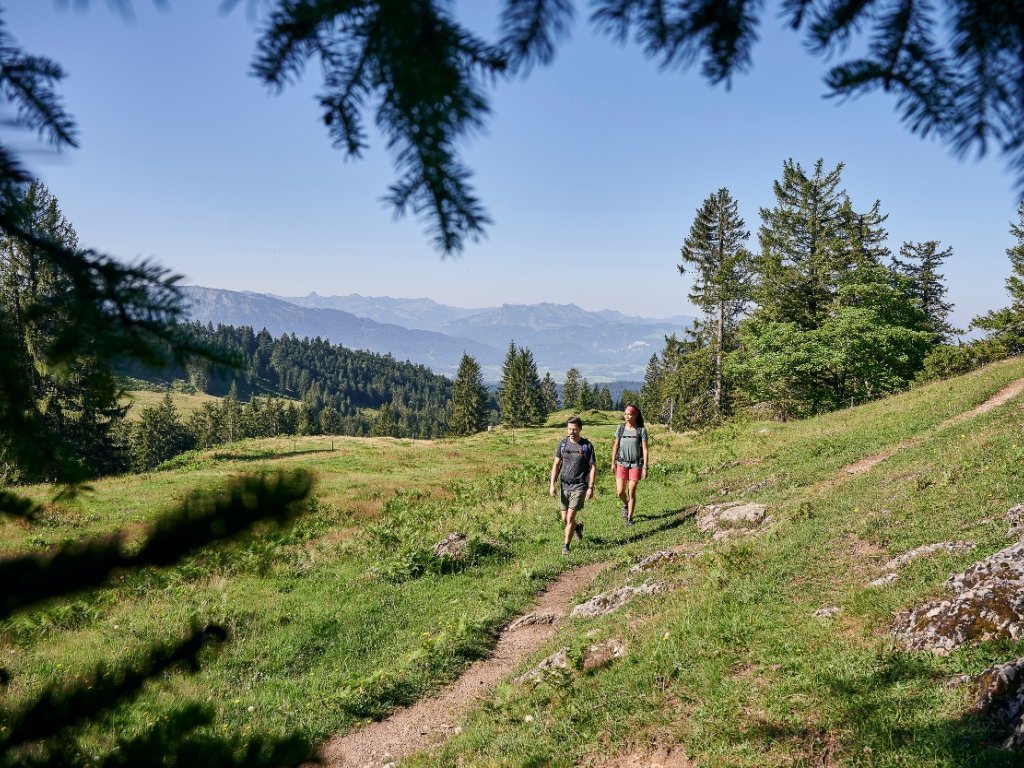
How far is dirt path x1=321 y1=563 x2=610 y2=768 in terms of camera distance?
6.05m

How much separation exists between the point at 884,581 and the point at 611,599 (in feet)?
11.7

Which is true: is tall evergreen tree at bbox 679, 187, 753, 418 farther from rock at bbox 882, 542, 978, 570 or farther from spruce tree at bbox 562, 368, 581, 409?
spruce tree at bbox 562, 368, 581, 409

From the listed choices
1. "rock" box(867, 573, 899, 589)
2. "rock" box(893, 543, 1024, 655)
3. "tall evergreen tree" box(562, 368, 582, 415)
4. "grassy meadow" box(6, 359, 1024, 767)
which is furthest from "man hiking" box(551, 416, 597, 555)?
"tall evergreen tree" box(562, 368, 582, 415)

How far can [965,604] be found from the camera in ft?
16.5

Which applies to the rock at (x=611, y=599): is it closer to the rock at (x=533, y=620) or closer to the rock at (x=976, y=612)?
the rock at (x=533, y=620)

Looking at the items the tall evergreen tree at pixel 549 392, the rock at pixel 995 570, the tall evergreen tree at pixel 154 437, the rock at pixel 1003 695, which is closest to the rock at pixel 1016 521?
the rock at pixel 995 570

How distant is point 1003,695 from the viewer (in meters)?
3.96

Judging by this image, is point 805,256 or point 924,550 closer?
point 924,550

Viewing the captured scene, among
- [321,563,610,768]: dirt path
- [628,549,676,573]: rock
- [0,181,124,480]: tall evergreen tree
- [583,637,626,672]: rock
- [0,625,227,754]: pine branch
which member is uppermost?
[0,181,124,480]: tall evergreen tree

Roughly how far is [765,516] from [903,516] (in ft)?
8.37

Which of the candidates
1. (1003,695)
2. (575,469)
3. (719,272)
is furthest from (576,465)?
(719,272)

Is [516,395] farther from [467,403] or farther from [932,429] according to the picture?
[932,429]

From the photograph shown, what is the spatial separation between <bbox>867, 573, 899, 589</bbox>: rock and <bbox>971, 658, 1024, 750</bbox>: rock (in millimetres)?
2039

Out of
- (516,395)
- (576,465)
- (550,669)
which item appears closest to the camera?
(550,669)
